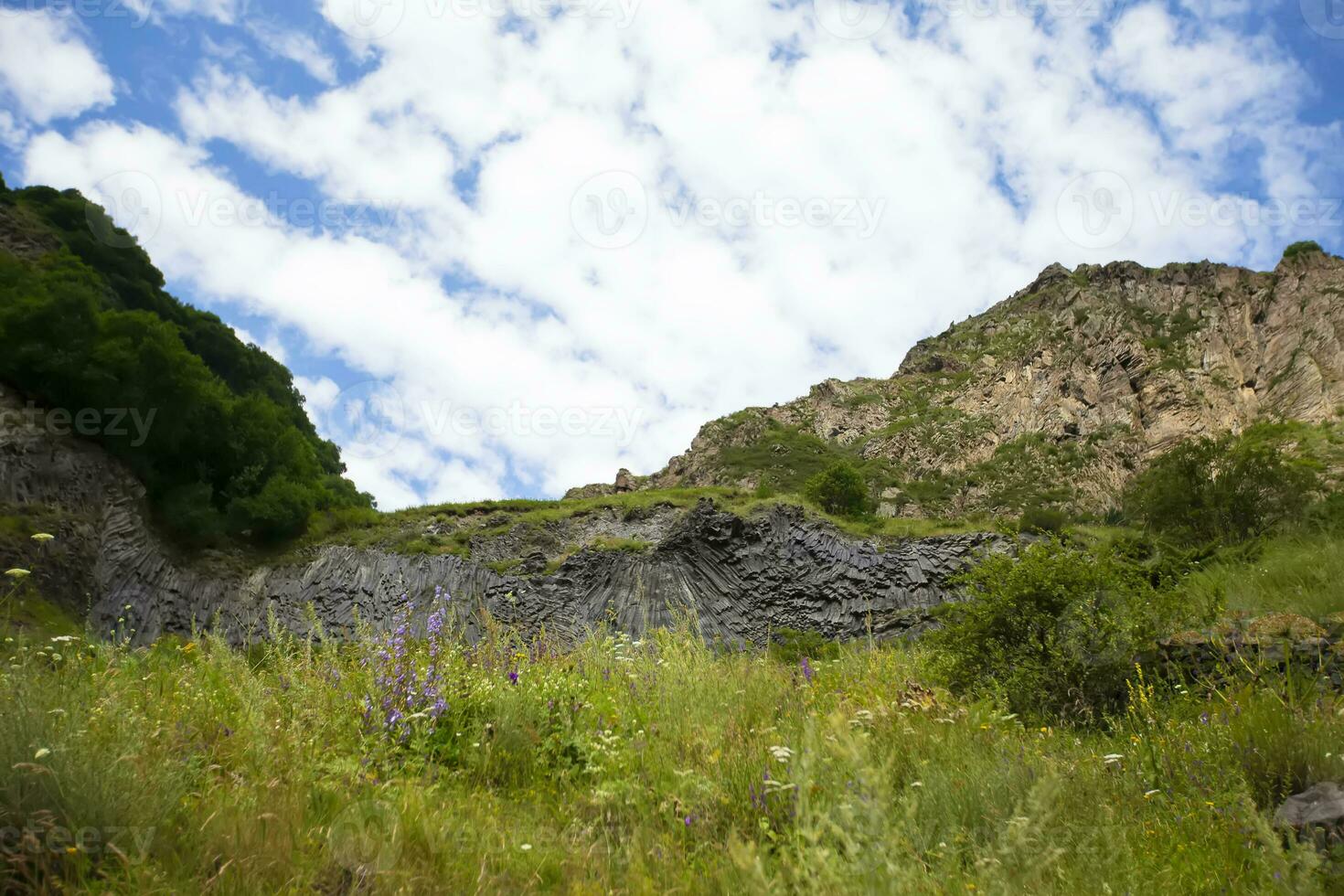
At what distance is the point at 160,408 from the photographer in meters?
27.6

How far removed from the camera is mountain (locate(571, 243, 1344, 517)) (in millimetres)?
67250

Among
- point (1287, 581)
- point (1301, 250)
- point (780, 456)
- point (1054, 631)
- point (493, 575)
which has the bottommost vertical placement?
point (1054, 631)

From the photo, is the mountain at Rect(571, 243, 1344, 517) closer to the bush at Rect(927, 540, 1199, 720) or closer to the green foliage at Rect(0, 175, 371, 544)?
the green foliage at Rect(0, 175, 371, 544)

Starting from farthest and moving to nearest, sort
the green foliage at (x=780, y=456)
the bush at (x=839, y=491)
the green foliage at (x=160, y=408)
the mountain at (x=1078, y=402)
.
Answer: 1. the green foliage at (x=780, y=456)
2. the mountain at (x=1078, y=402)
3. the bush at (x=839, y=491)
4. the green foliage at (x=160, y=408)

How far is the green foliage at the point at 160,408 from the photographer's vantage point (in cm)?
2550

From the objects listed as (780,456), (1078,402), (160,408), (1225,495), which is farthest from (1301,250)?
(160,408)

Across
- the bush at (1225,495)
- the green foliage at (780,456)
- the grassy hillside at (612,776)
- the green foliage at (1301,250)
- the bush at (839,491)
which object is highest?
the green foliage at (1301,250)

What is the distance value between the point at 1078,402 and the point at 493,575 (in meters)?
68.0

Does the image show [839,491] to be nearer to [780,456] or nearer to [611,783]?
[780,456]

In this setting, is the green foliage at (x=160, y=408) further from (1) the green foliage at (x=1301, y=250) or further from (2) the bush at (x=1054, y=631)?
(1) the green foliage at (x=1301, y=250)

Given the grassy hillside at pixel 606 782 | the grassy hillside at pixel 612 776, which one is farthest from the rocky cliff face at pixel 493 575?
the grassy hillside at pixel 606 782

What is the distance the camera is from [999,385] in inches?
3339

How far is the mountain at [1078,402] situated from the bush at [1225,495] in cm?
4402

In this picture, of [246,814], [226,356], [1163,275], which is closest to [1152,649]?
[246,814]
